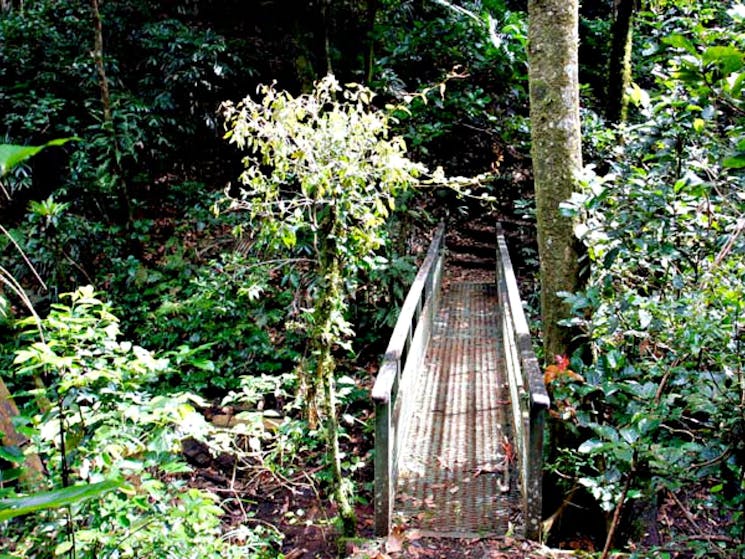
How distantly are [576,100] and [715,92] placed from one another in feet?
5.06

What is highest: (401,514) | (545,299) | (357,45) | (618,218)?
(357,45)

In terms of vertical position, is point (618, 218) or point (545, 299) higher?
point (618, 218)

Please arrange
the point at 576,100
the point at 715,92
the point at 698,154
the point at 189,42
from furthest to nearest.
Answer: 1. the point at 189,42
2. the point at 576,100
3. the point at 698,154
4. the point at 715,92

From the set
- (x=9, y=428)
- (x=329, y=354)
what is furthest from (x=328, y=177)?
(x=9, y=428)

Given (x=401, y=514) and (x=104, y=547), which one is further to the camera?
(x=401, y=514)

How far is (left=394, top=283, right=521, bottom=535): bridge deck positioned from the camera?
356cm

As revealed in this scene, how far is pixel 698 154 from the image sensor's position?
269 cm

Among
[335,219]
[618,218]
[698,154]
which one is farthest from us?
[335,219]

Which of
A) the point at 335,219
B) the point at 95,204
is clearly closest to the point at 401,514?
the point at 335,219

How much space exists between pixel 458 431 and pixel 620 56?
3764 mm

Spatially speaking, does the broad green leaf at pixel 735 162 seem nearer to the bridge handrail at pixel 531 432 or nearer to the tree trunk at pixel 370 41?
the bridge handrail at pixel 531 432

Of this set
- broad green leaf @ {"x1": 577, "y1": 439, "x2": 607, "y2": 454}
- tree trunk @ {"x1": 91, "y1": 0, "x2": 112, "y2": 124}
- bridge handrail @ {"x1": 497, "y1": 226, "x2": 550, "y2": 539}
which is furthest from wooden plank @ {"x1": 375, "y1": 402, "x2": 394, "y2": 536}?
tree trunk @ {"x1": 91, "y1": 0, "x2": 112, "y2": 124}

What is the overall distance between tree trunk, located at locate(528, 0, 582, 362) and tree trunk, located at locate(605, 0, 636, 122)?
205 cm

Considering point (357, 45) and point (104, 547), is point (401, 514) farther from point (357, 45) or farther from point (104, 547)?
point (357, 45)
